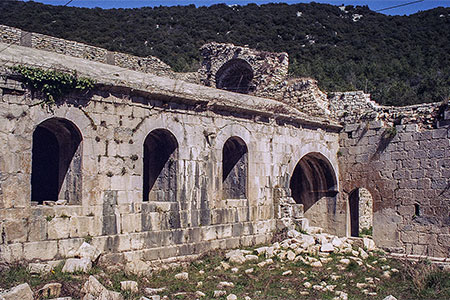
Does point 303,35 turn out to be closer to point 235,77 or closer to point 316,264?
point 235,77

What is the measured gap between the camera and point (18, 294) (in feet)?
24.1

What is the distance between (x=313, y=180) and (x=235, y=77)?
5716mm

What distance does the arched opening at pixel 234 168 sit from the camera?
14.2 meters

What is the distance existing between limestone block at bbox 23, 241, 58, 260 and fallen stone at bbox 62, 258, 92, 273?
397mm

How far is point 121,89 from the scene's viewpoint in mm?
11195

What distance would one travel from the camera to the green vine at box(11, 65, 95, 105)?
32.2ft

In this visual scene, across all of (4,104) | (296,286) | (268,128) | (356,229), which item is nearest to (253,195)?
(268,128)

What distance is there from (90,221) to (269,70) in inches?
398

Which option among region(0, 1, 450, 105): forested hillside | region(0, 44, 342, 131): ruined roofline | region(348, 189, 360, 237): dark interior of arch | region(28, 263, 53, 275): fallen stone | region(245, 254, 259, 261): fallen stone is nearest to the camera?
region(28, 263, 53, 275): fallen stone

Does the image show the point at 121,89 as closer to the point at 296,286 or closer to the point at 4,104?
the point at 4,104

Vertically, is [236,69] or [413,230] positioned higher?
[236,69]

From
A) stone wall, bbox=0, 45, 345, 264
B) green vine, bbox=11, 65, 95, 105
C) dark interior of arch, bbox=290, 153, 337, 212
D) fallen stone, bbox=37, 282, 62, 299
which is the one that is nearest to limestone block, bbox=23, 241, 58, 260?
stone wall, bbox=0, 45, 345, 264

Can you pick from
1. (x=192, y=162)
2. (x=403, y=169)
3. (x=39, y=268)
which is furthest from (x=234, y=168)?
(x=39, y=268)

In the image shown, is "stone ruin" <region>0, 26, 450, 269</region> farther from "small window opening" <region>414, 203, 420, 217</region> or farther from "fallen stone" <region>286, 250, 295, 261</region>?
"fallen stone" <region>286, 250, 295, 261</region>
